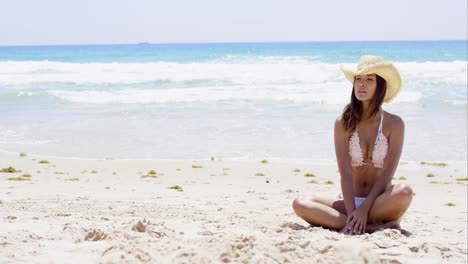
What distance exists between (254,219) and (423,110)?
12.9m

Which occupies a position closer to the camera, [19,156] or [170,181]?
[170,181]

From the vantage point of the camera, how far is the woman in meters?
4.62

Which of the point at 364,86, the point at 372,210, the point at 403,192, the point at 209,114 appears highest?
the point at 364,86

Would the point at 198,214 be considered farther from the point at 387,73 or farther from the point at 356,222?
the point at 387,73

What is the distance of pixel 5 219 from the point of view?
4.49 meters

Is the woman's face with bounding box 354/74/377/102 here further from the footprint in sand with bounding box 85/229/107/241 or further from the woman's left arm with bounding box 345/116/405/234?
the footprint in sand with bounding box 85/229/107/241

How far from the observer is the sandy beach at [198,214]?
3508 millimetres

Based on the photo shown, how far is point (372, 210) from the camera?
15.3 ft

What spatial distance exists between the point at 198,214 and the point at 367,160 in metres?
1.54

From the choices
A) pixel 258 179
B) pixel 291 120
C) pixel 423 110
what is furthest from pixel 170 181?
pixel 423 110

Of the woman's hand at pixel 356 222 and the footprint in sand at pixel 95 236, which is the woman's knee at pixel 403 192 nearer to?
the woman's hand at pixel 356 222

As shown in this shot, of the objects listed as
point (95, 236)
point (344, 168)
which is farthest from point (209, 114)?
point (95, 236)

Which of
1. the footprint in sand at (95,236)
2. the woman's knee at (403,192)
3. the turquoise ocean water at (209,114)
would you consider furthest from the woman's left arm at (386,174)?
the turquoise ocean water at (209,114)

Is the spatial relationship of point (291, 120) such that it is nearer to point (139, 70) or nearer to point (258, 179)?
point (258, 179)
